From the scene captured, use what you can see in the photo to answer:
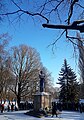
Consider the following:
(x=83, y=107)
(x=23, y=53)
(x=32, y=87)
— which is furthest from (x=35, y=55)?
(x=83, y=107)

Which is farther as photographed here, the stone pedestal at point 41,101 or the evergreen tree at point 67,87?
the evergreen tree at point 67,87

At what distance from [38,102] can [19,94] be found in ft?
45.9

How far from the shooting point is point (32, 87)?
1539 inches

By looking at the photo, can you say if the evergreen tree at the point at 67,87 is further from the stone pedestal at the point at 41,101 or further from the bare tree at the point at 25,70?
the stone pedestal at the point at 41,101

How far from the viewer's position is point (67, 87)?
1683 inches

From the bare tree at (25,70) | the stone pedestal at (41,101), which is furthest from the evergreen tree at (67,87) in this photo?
the stone pedestal at (41,101)

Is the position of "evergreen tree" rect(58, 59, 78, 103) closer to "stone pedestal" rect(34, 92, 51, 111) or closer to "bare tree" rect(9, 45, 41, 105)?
"bare tree" rect(9, 45, 41, 105)

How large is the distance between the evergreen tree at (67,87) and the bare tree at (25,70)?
655cm

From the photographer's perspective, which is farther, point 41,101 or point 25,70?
point 25,70

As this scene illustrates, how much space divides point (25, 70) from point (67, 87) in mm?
9262

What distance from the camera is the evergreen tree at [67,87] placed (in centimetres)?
4172

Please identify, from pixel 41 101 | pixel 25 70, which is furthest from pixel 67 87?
pixel 41 101

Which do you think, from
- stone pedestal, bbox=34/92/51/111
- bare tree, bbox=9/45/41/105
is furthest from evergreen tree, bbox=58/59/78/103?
stone pedestal, bbox=34/92/51/111

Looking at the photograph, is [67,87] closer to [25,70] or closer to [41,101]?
[25,70]
